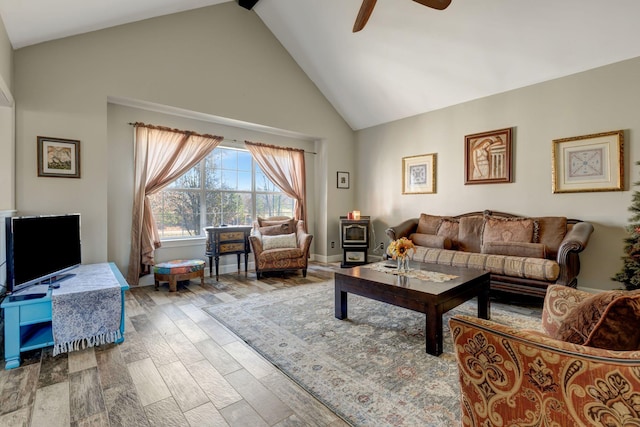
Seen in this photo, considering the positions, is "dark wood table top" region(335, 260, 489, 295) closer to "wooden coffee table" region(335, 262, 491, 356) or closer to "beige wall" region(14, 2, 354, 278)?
"wooden coffee table" region(335, 262, 491, 356)

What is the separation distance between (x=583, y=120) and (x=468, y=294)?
Answer: 2.88 meters

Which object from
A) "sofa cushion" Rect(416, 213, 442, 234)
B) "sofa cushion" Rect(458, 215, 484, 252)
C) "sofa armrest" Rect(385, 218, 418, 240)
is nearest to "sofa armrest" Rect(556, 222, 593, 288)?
"sofa cushion" Rect(458, 215, 484, 252)

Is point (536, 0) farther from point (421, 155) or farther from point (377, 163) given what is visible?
point (377, 163)

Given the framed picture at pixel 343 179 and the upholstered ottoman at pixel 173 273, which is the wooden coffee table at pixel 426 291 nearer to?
the upholstered ottoman at pixel 173 273

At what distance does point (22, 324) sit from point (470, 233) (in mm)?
4937

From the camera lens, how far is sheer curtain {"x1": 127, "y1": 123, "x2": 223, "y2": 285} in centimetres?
411

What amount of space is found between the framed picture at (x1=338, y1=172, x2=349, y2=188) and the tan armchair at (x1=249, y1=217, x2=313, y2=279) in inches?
63.0

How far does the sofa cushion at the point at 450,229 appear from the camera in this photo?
455 centimetres

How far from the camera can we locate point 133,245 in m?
4.09

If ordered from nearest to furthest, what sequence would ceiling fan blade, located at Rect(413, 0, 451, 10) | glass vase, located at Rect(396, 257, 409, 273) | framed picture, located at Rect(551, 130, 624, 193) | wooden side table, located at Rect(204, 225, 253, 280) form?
ceiling fan blade, located at Rect(413, 0, 451, 10) → glass vase, located at Rect(396, 257, 409, 273) → framed picture, located at Rect(551, 130, 624, 193) → wooden side table, located at Rect(204, 225, 253, 280)

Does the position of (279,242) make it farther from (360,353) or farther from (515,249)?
(515,249)

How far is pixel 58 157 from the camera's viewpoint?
3309 mm

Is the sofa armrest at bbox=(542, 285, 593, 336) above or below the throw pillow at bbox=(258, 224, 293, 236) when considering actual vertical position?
below

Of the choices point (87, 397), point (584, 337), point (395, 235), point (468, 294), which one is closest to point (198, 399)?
point (87, 397)
